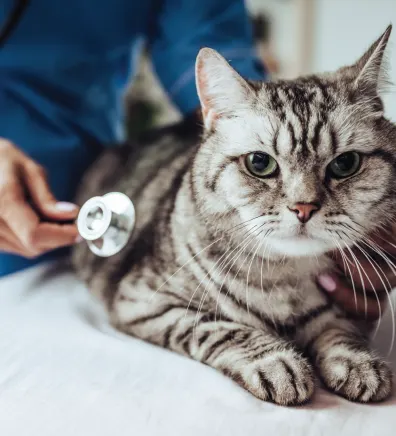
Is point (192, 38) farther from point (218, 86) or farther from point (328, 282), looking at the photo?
point (328, 282)

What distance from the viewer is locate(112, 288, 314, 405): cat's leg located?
67 cm

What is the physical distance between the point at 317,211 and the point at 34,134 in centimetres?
75

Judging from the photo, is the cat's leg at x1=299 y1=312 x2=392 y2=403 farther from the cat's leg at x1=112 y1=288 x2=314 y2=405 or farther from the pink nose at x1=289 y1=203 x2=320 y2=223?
the pink nose at x1=289 y1=203 x2=320 y2=223

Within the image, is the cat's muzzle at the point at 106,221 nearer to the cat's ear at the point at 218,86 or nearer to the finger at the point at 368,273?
the cat's ear at the point at 218,86

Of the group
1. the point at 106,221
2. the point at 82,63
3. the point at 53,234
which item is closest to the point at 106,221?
the point at 106,221

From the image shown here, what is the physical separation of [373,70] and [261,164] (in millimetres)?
219

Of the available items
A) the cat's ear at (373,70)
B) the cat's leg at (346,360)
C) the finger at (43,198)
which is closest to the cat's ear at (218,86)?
the cat's ear at (373,70)

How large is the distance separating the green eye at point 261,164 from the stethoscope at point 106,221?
198 mm

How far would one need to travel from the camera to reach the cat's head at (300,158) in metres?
0.71

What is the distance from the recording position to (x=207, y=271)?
0.84m

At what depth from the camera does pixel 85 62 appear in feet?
4.23

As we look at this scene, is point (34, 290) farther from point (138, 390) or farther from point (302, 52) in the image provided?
point (302, 52)

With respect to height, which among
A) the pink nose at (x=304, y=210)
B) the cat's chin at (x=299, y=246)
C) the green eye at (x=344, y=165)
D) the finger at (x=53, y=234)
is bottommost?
the finger at (x=53, y=234)

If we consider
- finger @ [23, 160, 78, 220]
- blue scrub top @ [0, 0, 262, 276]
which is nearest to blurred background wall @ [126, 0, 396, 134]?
blue scrub top @ [0, 0, 262, 276]
